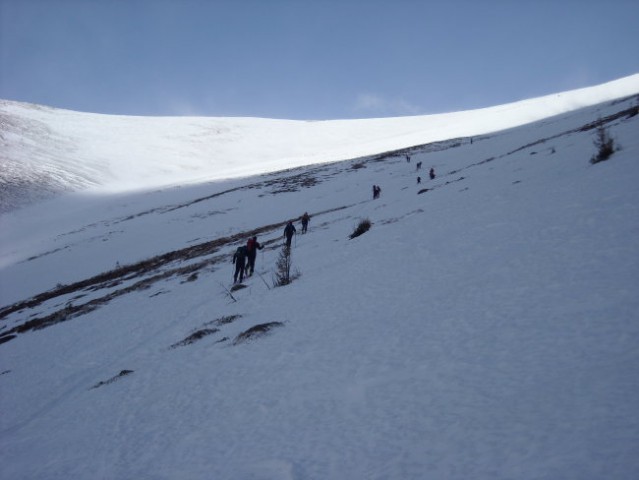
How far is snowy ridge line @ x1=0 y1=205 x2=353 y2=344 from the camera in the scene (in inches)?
689

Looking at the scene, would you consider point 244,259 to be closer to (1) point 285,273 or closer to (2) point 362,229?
(1) point 285,273

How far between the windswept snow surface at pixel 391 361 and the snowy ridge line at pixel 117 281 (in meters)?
1.48

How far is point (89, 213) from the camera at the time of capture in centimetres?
5350

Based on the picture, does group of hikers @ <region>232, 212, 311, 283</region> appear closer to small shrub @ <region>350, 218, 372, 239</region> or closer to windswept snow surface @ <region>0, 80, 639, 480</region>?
windswept snow surface @ <region>0, 80, 639, 480</region>

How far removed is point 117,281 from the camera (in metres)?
22.5

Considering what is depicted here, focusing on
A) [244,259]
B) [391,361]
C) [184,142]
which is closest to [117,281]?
[244,259]

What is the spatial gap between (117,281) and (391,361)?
20.1 meters

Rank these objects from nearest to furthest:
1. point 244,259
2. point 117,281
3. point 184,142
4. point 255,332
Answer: point 255,332
point 244,259
point 117,281
point 184,142

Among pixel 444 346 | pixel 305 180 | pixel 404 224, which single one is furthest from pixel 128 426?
pixel 305 180

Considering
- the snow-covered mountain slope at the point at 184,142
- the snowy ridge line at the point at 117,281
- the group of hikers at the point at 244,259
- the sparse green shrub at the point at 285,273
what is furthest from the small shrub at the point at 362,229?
the snow-covered mountain slope at the point at 184,142

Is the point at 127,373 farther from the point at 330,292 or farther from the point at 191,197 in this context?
the point at 191,197

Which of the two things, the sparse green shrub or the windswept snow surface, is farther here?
the sparse green shrub

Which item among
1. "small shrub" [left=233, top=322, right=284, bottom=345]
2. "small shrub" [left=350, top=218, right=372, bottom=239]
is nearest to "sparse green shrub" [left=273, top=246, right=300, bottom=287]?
"small shrub" [left=233, top=322, right=284, bottom=345]

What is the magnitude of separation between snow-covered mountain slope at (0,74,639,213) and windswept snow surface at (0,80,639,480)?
5514 centimetres
